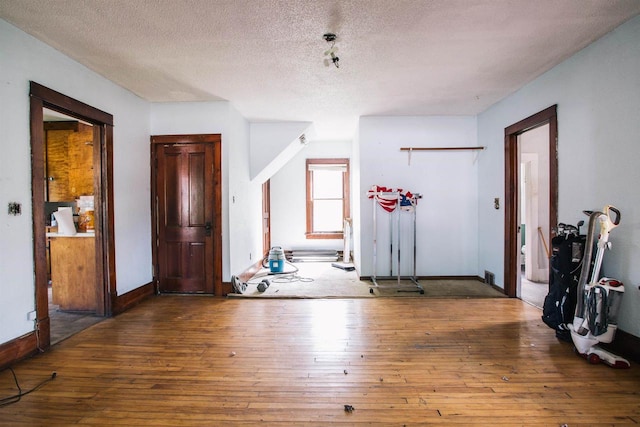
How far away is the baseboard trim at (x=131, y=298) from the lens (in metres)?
3.81

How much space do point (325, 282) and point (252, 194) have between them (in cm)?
205

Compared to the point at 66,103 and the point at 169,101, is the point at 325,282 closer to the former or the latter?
the point at 169,101

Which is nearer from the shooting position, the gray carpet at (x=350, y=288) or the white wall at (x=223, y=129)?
the gray carpet at (x=350, y=288)

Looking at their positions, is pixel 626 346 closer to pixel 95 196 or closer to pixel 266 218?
pixel 95 196

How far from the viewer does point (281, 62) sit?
10.7ft

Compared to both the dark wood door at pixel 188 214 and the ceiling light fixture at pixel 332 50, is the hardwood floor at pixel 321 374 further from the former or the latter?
the ceiling light fixture at pixel 332 50

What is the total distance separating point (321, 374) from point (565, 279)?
2358 millimetres

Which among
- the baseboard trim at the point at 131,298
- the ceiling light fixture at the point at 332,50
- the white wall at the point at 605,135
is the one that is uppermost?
the ceiling light fixture at the point at 332,50

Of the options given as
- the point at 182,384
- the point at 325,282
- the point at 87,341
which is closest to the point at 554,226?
the point at 325,282

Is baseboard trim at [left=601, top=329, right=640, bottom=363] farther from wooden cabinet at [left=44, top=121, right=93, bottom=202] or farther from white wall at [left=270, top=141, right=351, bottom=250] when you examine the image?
wooden cabinet at [left=44, top=121, right=93, bottom=202]

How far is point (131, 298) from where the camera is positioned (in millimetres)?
4074

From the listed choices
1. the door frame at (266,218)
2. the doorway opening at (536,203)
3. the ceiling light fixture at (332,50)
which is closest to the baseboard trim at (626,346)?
the doorway opening at (536,203)

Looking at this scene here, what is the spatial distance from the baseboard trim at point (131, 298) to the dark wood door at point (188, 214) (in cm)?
27

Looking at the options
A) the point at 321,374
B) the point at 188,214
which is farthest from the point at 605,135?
the point at 188,214
